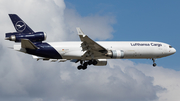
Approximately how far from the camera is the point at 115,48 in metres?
45.9

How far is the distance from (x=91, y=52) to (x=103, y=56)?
7.33ft

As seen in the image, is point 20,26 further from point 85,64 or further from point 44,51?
point 85,64

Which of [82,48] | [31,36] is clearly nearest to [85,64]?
[82,48]

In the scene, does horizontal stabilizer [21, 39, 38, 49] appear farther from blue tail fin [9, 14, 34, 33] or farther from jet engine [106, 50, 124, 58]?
jet engine [106, 50, 124, 58]

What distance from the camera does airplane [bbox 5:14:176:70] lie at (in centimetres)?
4166

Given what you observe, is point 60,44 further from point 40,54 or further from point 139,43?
point 139,43

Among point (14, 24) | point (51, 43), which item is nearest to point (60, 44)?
point (51, 43)

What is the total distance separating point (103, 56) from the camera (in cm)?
4572

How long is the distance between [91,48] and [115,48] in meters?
4.48

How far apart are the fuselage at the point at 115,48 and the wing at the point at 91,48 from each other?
1012 millimetres

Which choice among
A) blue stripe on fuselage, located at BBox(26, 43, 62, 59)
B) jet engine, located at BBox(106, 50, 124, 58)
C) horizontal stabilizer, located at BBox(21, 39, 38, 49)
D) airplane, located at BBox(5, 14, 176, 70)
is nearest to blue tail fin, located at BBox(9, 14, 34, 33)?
airplane, located at BBox(5, 14, 176, 70)

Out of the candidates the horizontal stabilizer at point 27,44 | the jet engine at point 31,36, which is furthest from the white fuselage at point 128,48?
the horizontal stabilizer at point 27,44

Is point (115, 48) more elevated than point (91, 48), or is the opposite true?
point (115, 48)

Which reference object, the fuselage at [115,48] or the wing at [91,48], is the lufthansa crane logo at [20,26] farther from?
the wing at [91,48]
